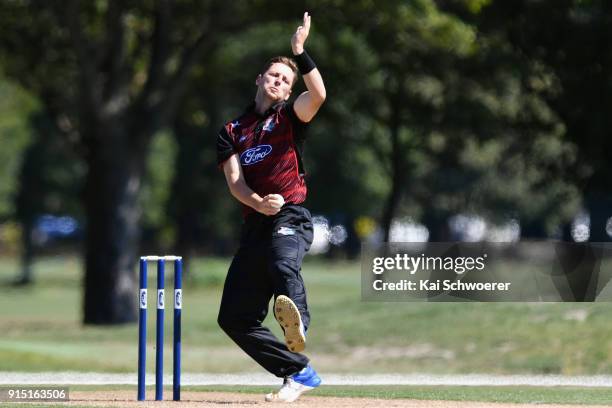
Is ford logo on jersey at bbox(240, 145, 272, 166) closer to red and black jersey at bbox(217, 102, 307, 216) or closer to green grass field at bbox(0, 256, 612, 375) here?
red and black jersey at bbox(217, 102, 307, 216)

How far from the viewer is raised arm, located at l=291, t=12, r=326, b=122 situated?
29.4 feet

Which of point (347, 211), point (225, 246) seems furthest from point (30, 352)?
point (225, 246)

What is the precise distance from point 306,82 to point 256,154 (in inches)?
23.9

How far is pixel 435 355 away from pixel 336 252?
54002 mm

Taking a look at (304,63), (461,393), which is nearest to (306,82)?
(304,63)

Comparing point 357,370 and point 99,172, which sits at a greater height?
point 99,172

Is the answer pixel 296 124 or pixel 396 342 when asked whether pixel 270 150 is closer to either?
pixel 296 124

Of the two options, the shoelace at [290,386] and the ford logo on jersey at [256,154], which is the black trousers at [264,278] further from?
the ford logo on jersey at [256,154]

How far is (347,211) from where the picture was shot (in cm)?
6500

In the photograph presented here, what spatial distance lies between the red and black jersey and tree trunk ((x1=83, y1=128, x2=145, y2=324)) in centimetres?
1673

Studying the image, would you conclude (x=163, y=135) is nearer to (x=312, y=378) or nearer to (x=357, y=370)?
(x=357, y=370)

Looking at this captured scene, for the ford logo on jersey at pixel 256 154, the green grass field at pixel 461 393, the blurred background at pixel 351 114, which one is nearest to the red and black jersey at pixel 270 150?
the ford logo on jersey at pixel 256 154

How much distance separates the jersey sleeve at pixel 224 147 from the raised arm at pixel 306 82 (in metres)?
0.50

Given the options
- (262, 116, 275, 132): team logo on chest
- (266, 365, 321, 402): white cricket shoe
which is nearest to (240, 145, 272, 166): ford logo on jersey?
(262, 116, 275, 132): team logo on chest
